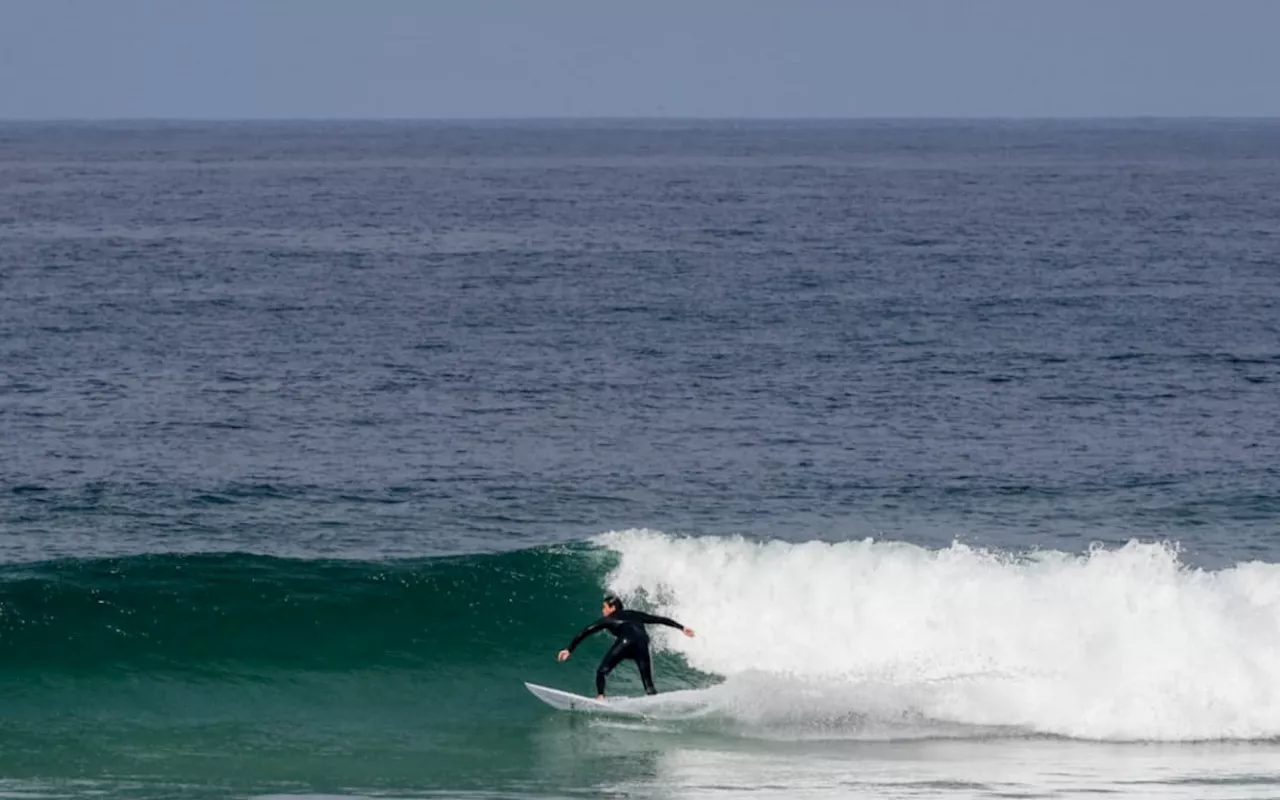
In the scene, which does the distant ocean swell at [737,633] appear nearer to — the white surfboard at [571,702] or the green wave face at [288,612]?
the green wave face at [288,612]

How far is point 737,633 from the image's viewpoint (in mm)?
22219

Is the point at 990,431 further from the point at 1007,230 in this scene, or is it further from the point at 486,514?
the point at 1007,230

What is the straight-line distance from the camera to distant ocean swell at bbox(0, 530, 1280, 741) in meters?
19.7

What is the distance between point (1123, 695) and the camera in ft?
64.9

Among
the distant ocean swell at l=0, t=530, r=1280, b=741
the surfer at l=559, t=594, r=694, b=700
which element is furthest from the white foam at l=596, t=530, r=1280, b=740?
the surfer at l=559, t=594, r=694, b=700

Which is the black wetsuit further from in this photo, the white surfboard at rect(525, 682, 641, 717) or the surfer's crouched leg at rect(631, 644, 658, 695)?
the white surfboard at rect(525, 682, 641, 717)

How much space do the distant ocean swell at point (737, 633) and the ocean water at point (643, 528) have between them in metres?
0.05

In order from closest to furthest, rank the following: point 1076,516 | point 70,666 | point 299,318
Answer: point 70,666
point 1076,516
point 299,318

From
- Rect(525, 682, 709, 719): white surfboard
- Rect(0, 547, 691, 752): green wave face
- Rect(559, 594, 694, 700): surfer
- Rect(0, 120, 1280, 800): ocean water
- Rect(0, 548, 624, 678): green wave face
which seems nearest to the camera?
Rect(0, 120, 1280, 800): ocean water

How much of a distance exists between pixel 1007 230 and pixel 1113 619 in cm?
5679

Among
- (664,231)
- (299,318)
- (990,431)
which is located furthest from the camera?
(664,231)

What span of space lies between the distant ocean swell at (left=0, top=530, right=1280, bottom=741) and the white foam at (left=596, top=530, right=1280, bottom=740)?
0.03 m

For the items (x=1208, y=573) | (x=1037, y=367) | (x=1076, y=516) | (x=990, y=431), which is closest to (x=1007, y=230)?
(x=1037, y=367)

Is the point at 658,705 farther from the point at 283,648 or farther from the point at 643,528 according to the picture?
the point at 643,528
